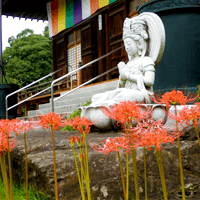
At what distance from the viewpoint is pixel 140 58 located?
4.05 metres

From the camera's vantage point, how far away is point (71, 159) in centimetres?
184

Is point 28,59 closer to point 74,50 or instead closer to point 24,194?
point 74,50

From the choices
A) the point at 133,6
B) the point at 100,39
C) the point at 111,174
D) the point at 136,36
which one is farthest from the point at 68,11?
the point at 111,174

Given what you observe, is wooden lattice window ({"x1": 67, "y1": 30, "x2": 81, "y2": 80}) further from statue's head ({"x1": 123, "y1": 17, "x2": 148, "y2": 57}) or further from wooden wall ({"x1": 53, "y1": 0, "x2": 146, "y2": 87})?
statue's head ({"x1": 123, "y1": 17, "x2": 148, "y2": 57})

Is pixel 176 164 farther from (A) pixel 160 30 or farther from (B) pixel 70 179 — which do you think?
(A) pixel 160 30

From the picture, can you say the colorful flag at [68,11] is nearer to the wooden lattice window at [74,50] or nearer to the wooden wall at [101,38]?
the wooden wall at [101,38]

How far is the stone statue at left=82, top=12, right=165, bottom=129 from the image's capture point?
3.79m

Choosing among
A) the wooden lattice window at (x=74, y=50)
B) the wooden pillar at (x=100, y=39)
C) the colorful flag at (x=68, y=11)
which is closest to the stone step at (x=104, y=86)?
the wooden pillar at (x=100, y=39)

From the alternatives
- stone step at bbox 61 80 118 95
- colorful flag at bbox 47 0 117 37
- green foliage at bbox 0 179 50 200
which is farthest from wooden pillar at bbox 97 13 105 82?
green foliage at bbox 0 179 50 200

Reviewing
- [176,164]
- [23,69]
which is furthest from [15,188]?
[23,69]

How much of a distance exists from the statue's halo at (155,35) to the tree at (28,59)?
13.7 meters

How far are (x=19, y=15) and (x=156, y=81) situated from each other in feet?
28.6

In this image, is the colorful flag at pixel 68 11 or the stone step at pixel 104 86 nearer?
the stone step at pixel 104 86

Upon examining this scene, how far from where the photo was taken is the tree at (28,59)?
681 inches
